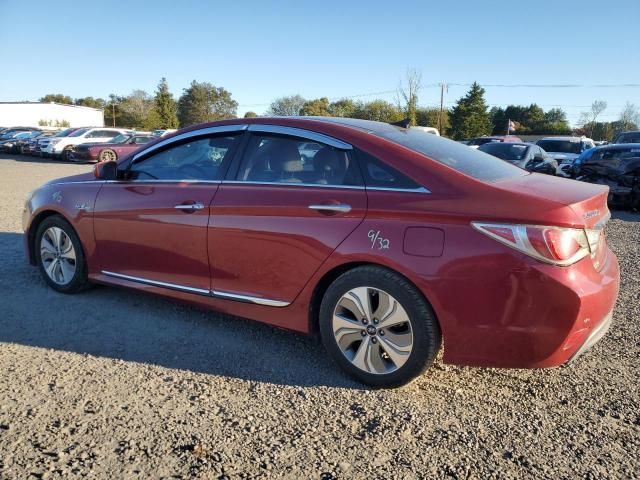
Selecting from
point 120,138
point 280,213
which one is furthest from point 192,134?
point 120,138

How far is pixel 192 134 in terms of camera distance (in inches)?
154

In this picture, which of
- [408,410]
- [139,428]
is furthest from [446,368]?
[139,428]

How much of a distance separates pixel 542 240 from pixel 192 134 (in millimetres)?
2636

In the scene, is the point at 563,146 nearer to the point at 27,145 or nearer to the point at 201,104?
the point at 27,145

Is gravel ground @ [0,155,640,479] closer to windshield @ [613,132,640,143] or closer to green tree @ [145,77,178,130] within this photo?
windshield @ [613,132,640,143]

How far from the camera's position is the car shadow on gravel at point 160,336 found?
3283 millimetres

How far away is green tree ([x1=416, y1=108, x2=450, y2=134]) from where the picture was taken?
6298cm

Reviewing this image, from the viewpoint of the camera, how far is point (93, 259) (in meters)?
4.34

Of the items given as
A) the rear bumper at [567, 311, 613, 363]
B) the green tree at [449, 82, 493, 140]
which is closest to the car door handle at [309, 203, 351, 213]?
the rear bumper at [567, 311, 613, 363]

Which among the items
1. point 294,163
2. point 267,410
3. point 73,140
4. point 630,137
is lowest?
point 267,410

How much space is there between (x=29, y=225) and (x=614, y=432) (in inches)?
193

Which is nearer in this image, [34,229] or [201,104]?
[34,229]

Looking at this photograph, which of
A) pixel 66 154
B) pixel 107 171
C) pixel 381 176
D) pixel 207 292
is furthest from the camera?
pixel 66 154

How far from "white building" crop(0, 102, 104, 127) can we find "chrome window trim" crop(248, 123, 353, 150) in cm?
7273
